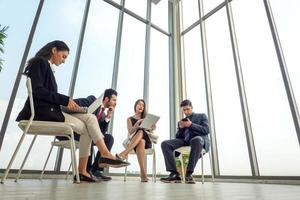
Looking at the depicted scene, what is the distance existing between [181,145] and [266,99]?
1.32 m

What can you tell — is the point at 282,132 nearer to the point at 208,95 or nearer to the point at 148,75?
the point at 208,95

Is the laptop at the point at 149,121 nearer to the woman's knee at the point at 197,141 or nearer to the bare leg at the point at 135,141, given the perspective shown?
the bare leg at the point at 135,141

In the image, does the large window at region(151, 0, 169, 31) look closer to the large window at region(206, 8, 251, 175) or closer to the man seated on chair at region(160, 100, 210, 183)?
the large window at region(206, 8, 251, 175)

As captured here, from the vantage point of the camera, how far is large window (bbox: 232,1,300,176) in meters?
2.88

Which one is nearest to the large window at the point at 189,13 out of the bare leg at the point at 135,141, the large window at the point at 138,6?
the large window at the point at 138,6

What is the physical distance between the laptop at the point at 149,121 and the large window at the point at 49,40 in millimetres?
1243

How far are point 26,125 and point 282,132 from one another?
2.83 m

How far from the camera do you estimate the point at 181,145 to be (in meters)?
3.04

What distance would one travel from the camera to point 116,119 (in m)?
3.84

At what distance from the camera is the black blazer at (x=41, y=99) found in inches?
61.4

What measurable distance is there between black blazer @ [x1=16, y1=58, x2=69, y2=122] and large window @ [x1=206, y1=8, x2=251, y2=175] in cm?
268

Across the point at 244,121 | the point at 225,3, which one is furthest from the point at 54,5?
the point at 244,121

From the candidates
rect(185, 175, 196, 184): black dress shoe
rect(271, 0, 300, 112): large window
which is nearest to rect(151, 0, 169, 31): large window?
rect(271, 0, 300, 112): large window

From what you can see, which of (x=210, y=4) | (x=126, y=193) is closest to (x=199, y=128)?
(x=126, y=193)
